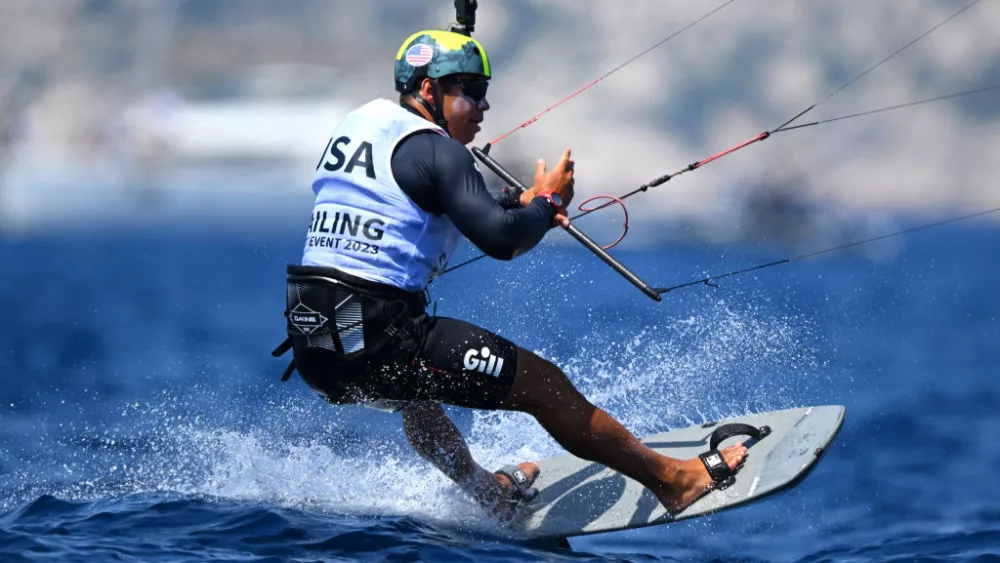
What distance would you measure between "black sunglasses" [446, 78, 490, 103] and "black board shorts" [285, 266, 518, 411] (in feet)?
2.85

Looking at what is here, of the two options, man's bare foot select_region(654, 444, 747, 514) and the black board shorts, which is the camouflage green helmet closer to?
the black board shorts

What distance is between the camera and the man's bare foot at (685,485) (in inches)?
208

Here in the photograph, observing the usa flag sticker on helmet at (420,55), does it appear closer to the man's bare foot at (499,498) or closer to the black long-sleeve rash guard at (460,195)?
the black long-sleeve rash guard at (460,195)

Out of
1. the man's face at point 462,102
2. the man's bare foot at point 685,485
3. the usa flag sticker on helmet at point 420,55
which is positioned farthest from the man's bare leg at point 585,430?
the usa flag sticker on helmet at point 420,55

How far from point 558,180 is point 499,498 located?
5.32 feet

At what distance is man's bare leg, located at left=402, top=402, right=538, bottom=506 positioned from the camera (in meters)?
5.45

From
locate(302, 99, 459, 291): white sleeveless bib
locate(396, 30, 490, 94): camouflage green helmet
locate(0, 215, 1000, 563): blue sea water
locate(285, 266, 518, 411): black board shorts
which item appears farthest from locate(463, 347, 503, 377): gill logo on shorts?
locate(396, 30, 490, 94): camouflage green helmet

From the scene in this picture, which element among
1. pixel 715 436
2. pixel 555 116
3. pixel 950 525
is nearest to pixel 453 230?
pixel 715 436

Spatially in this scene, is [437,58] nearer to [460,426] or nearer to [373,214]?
[373,214]

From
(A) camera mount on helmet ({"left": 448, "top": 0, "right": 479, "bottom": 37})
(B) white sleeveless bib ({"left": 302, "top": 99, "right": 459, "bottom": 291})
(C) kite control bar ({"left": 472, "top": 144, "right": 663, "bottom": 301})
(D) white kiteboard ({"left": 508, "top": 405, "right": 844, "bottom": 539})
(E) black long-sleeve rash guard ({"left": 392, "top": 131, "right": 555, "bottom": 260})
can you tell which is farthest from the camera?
(A) camera mount on helmet ({"left": 448, "top": 0, "right": 479, "bottom": 37})

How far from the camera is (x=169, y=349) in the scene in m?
16.7

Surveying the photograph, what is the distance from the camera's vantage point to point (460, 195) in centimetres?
460

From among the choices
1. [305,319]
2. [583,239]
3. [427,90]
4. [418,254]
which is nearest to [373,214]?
[418,254]

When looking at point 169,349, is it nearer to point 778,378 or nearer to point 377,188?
point 778,378
